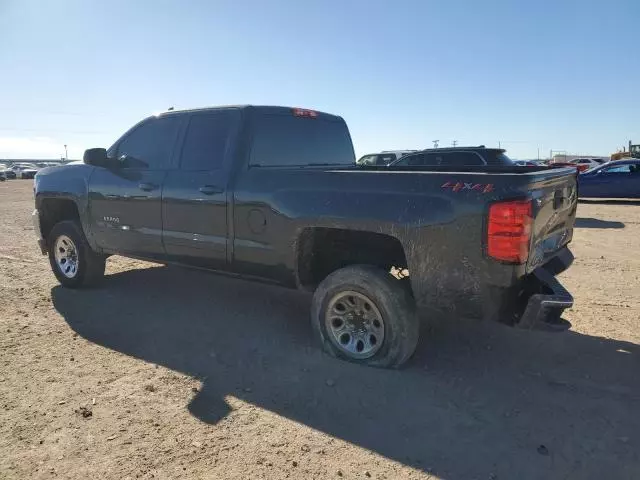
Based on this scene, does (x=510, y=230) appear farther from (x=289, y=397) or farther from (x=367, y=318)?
(x=289, y=397)

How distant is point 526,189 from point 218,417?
2378 mm

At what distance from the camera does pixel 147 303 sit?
5430mm

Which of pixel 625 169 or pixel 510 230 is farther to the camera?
pixel 625 169

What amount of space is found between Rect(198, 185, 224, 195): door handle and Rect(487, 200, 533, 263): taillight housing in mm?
2339

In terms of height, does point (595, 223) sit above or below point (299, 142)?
below

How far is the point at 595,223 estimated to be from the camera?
11.6 m

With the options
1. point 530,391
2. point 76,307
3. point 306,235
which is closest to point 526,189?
Answer: point 530,391

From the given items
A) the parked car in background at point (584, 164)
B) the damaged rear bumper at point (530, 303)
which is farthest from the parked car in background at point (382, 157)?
the damaged rear bumper at point (530, 303)

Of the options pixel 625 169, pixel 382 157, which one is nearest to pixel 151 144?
pixel 382 157

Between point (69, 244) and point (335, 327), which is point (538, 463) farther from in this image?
point (69, 244)

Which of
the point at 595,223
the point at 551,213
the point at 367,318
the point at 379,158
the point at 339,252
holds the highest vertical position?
the point at 379,158

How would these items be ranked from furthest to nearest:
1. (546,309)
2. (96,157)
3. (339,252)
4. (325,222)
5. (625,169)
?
(625,169) → (96,157) → (339,252) → (325,222) → (546,309)

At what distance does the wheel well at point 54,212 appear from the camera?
603 centimetres

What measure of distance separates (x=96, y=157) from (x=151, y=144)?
621 mm
